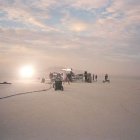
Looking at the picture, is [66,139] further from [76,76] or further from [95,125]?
[76,76]

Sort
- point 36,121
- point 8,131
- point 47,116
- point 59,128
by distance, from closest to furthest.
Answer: point 8,131 → point 59,128 → point 36,121 → point 47,116

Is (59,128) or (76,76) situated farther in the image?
(76,76)

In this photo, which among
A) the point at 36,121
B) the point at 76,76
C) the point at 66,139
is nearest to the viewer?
the point at 66,139

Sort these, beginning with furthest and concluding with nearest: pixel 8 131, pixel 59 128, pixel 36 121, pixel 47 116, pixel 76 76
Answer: pixel 76 76
pixel 47 116
pixel 36 121
pixel 59 128
pixel 8 131

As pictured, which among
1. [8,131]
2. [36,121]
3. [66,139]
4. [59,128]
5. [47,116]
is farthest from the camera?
[47,116]

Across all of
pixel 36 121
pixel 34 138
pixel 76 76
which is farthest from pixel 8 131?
pixel 76 76

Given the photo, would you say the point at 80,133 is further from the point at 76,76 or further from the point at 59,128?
the point at 76,76

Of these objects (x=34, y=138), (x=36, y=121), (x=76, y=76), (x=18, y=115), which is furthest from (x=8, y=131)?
(x=76, y=76)

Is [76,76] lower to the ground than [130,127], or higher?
higher

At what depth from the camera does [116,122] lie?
476 inches

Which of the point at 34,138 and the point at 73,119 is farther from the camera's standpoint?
the point at 73,119

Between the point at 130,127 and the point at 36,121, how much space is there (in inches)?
150

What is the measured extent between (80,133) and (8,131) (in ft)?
8.25

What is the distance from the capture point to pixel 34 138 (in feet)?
30.4
